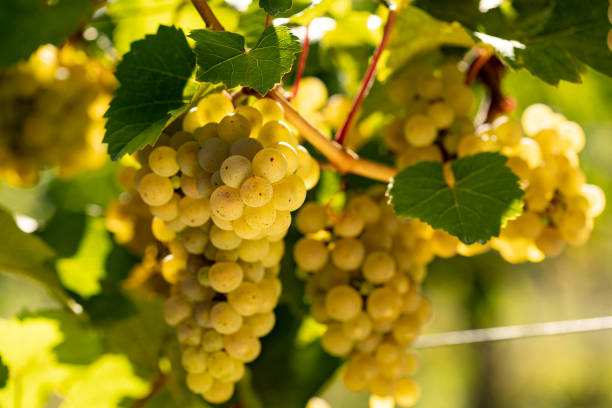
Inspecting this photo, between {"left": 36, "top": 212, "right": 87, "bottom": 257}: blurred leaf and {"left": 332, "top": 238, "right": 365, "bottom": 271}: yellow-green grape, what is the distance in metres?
0.33

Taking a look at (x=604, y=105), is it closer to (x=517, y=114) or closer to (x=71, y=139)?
(x=517, y=114)

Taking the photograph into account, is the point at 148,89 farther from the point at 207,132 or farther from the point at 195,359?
the point at 195,359

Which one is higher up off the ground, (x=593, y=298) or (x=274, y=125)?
(x=274, y=125)

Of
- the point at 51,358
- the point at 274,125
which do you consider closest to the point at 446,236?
the point at 274,125

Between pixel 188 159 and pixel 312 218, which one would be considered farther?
pixel 312 218

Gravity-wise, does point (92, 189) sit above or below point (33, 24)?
below

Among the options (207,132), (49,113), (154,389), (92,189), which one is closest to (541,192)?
(207,132)

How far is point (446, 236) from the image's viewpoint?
0.55 meters

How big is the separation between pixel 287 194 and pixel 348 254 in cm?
16

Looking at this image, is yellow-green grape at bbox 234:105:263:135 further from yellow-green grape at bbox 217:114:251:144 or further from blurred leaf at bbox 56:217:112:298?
blurred leaf at bbox 56:217:112:298

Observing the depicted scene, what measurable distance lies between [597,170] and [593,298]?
614 centimetres

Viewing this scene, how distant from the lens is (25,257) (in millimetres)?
587

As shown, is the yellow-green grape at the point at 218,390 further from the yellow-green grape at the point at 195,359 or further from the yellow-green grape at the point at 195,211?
the yellow-green grape at the point at 195,211

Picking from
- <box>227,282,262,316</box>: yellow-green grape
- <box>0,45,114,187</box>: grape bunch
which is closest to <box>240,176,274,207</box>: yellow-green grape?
<box>227,282,262,316</box>: yellow-green grape
